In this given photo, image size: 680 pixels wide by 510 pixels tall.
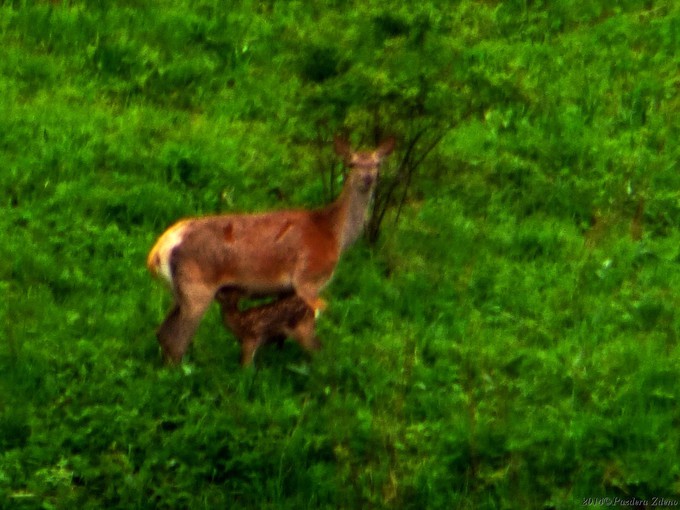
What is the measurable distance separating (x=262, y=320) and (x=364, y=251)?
196 centimetres

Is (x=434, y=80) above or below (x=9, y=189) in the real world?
above

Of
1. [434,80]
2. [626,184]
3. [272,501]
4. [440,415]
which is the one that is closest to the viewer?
[272,501]

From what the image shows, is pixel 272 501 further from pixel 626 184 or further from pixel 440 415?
pixel 626 184

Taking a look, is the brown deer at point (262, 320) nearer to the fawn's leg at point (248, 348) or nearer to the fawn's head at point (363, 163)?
the fawn's leg at point (248, 348)

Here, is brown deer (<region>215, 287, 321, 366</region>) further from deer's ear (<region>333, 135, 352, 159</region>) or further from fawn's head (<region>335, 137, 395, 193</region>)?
deer's ear (<region>333, 135, 352, 159</region>)

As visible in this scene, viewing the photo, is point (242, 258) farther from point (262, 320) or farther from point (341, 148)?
point (341, 148)

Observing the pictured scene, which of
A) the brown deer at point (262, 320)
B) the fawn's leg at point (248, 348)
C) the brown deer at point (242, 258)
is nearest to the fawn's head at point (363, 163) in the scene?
the brown deer at point (242, 258)

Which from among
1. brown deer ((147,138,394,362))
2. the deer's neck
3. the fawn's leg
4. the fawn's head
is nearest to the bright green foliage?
the fawn's leg

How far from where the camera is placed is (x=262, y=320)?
10.0m

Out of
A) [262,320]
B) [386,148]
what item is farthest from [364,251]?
[262,320]

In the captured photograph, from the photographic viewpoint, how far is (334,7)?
1512 cm

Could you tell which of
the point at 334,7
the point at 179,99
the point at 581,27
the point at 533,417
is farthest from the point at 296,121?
the point at 533,417

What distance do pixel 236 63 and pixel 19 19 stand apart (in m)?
1.87

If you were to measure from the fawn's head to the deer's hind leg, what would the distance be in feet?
4.39
